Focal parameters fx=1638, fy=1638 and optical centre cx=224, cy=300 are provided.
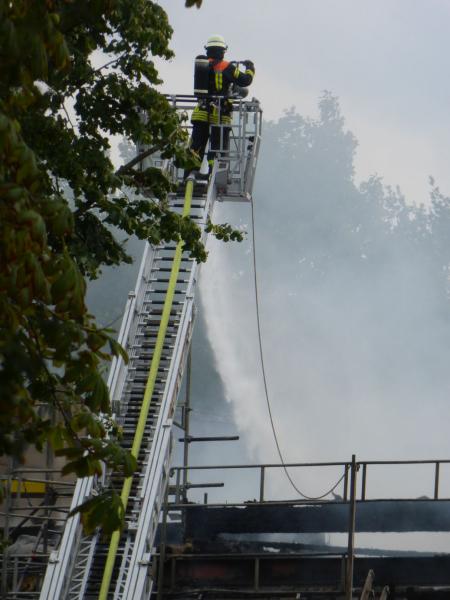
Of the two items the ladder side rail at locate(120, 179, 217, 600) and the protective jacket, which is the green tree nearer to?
the ladder side rail at locate(120, 179, 217, 600)

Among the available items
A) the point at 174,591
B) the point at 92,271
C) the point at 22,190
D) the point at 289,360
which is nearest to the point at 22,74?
the point at 22,190

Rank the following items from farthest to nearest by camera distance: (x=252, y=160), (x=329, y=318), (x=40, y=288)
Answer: (x=329, y=318), (x=252, y=160), (x=40, y=288)

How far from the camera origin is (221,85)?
25031 millimetres

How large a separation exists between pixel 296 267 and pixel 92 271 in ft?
253

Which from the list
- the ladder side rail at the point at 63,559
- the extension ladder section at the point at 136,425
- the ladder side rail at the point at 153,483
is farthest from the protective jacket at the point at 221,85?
the ladder side rail at the point at 63,559

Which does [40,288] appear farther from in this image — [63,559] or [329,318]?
[329,318]

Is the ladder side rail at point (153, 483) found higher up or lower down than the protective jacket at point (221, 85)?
lower down

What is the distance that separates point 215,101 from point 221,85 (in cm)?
26

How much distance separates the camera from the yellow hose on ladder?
63.6ft

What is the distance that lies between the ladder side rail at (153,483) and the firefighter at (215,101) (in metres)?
3.56

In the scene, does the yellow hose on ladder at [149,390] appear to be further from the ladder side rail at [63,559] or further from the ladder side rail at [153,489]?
the ladder side rail at [63,559]

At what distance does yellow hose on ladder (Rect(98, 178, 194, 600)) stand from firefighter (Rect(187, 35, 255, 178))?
1.27 m

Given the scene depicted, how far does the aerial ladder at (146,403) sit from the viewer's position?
19359 millimetres

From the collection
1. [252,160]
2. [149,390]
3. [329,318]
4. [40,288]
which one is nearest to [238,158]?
[252,160]
